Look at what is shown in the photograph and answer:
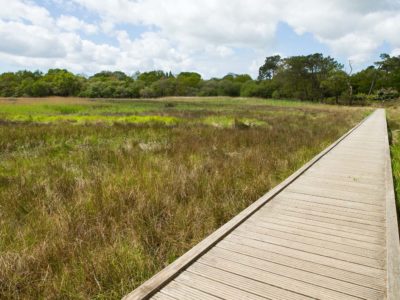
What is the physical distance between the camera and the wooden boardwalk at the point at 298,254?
2193mm

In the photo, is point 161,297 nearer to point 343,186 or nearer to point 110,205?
point 110,205

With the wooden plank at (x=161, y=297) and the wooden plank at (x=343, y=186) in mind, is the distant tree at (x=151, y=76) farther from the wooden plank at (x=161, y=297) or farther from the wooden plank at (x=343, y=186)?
the wooden plank at (x=161, y=297)

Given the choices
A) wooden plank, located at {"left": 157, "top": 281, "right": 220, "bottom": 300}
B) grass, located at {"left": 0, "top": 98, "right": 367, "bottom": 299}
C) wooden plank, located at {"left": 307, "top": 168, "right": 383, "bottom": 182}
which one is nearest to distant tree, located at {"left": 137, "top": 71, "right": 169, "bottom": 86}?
grass, located at {"left": 0, "top": 98, "right": 367, "bottom": 299}

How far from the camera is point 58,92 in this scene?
233 ft

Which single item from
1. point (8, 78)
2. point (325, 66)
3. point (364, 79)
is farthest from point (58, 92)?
point (364, 79)

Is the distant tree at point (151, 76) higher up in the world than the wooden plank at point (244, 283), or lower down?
higher up

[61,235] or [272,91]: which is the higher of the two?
[272,91]

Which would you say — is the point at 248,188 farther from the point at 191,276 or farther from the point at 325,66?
the point at 325,66

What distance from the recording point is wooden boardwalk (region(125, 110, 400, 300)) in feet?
7.20

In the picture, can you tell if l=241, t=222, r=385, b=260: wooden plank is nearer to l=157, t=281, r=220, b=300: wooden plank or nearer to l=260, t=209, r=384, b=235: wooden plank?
l=260, t=209, r=384, b=235: wooden plank

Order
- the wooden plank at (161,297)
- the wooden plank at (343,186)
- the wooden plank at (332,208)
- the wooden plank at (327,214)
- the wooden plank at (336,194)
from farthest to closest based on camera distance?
the wooden plank at (343,186)
the wooden plank at (336,194)
the wooden plank at (332,208)
the wooden plank at (327,214)
the wooden plank at (161,297)

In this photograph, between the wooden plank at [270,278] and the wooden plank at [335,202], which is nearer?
the wooden plank at [270,278]

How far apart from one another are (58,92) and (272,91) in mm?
52259

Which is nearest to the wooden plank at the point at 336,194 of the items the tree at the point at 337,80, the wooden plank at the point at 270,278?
the wooden plank at the point at 270,278
